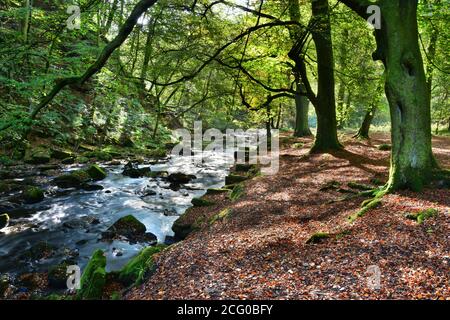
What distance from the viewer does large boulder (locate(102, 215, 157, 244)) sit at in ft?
34.6

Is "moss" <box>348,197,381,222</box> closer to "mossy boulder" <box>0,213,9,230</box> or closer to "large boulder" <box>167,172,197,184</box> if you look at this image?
"mossy boulder" <box>0,213,9,230</box>

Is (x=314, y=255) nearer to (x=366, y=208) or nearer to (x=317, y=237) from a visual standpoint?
(x=317, y=237)

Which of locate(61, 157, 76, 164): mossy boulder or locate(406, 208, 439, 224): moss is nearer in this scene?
locate(406, 208, 439, 224): moss

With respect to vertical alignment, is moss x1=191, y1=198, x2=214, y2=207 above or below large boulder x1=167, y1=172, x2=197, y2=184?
below

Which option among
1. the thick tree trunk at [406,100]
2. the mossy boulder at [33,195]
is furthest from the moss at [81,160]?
the thick tree trunk at [406,100]

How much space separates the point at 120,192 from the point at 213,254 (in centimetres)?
1006

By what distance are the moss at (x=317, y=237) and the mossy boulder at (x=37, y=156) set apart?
16602mm

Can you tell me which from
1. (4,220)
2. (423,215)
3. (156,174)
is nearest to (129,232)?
(4,220)

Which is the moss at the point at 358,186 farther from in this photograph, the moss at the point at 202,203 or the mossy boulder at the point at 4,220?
the mossy boulder at the point at 4,220

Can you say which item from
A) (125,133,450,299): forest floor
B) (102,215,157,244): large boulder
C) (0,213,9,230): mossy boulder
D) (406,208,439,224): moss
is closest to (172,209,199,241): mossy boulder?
(102,215,157,244): large boulder

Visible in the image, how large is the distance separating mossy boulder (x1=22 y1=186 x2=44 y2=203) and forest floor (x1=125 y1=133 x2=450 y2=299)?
7355mm

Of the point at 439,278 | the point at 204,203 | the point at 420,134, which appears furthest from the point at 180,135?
the point at 439,278

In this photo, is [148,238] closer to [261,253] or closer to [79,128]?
[261,253]

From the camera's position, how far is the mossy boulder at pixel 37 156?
18.5 m
